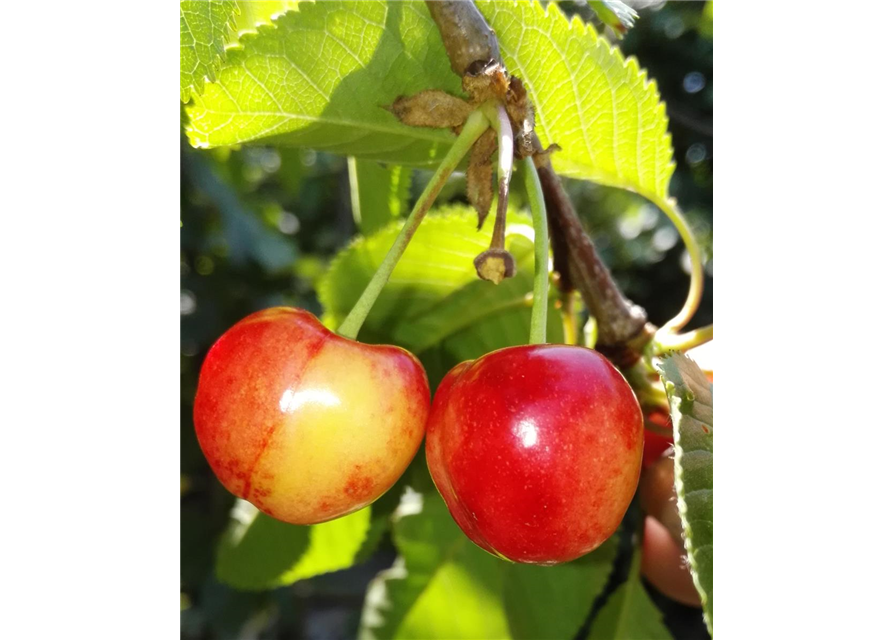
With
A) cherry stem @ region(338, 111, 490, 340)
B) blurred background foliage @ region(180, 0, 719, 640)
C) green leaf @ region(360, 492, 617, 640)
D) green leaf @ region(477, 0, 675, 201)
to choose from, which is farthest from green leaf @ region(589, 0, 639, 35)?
blurred background foliage @ region(180, 0, 719, 640)

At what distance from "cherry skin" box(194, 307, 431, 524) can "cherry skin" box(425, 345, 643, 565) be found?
55mm

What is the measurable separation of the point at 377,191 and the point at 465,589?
57 centimetres

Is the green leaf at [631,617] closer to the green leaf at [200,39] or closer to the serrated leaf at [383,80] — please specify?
the serrated leaf at [383,80]

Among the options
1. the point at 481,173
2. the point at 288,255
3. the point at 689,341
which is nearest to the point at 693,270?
the point at 689,341

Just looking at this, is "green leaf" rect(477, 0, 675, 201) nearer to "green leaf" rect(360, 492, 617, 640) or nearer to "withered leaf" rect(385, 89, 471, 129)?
"withered leaf" rect(385, 89, 471, 129)

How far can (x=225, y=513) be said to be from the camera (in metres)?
→ 2.61

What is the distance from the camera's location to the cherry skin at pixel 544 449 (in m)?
0.57

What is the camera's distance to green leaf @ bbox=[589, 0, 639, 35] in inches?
28.2

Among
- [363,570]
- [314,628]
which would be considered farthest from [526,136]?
[314,628]

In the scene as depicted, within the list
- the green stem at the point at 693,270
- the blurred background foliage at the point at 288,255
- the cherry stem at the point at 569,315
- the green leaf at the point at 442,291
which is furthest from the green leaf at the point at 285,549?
the blurred background foliage at the point at 288,255

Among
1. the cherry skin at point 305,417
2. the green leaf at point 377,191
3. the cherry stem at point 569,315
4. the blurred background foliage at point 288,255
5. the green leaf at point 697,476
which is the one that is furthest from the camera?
the blurred background foliage at point 288,255

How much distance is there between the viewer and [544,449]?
57 cm

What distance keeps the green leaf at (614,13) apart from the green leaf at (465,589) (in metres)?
0.66

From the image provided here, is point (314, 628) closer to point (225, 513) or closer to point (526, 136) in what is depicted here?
point (225, 513)
